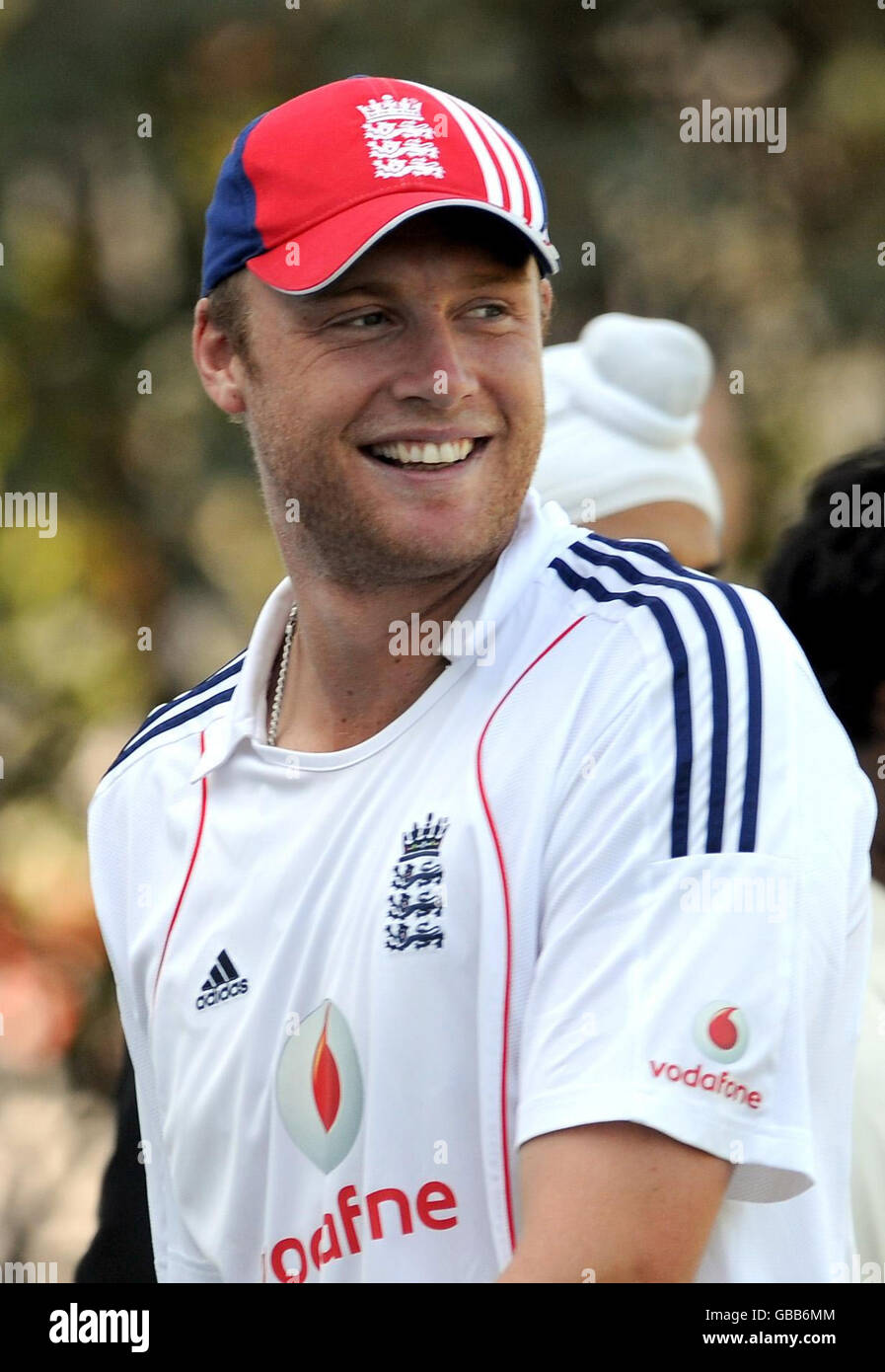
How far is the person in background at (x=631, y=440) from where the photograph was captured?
369 centimetres

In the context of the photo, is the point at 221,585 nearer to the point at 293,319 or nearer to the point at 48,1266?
the point at 48,1266

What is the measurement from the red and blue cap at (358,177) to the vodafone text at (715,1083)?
946mm

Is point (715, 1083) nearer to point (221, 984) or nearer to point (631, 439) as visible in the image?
point (221, 984)

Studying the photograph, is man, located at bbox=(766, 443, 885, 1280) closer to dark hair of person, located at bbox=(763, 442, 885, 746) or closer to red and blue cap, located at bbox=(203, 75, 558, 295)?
dark hair of person, located at bbox=(763, 442, 885, 746)

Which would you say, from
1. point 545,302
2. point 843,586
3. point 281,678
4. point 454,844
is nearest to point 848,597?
point 843,586

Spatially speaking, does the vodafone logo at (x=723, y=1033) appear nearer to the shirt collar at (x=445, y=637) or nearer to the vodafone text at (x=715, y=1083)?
the vodafone text at (x=715, y=1083)

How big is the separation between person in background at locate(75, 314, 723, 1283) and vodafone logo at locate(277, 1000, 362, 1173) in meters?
1.58

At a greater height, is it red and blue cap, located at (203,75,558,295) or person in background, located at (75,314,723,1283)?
person in background, located at (75,314,723,1283)

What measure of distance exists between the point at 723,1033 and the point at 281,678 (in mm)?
963

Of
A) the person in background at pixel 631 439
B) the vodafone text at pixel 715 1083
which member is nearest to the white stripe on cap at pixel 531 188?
the vodafone text at pixel 715 1083

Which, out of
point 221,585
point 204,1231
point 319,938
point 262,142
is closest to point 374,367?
point 262,142

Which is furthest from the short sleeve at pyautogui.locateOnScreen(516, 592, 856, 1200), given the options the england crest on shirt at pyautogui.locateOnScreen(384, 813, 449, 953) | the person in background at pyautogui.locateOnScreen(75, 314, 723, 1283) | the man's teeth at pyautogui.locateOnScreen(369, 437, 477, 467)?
the person in background at pyautogui.locateOnScreen(75, 314, 723, 1283)

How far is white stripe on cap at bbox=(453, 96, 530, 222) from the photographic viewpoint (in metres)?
2.30
